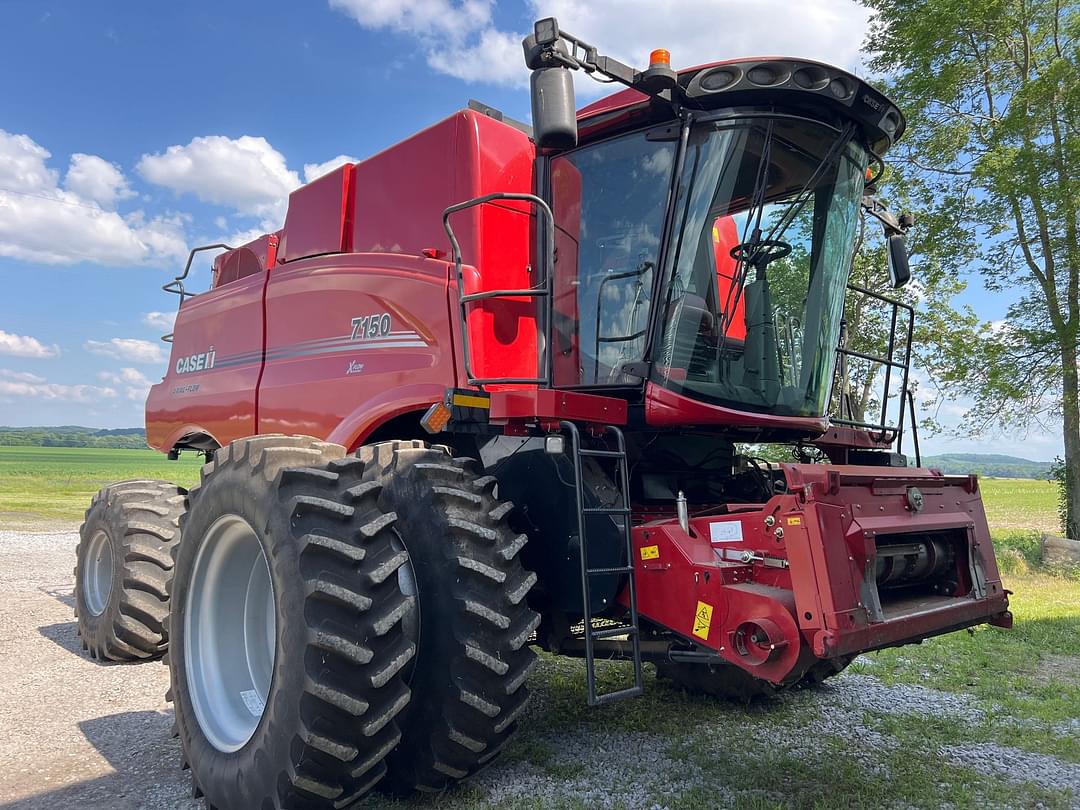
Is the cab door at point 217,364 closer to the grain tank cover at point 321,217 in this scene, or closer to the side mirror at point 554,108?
the grain tank cover at point 321,217

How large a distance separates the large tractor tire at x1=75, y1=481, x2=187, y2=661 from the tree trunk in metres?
13.2

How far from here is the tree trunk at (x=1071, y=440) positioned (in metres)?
13.3

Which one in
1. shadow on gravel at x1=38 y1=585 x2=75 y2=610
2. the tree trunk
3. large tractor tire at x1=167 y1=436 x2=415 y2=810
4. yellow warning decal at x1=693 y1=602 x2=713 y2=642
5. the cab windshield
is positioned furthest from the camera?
the tree trunk

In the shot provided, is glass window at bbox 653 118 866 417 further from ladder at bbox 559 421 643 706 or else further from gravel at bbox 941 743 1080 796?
gravel at bbox 941 743 1080 796

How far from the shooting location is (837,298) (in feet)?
15.5

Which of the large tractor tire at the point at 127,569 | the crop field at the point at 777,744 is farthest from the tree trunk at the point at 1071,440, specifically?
the large tractor tire at the point at 127,569

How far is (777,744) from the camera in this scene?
14.4 ft

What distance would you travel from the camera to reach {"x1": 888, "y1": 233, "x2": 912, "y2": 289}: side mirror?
17.3ft

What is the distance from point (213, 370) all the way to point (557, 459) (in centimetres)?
377

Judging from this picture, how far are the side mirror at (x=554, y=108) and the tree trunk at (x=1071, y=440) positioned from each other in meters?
12.7

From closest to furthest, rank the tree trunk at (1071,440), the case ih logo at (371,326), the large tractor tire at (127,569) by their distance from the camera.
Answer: the case ih logo at (371,326), the large tractor tire at (127,569), the tree trunk at (1071,440)

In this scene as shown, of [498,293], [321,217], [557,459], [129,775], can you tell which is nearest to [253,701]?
[129,775]

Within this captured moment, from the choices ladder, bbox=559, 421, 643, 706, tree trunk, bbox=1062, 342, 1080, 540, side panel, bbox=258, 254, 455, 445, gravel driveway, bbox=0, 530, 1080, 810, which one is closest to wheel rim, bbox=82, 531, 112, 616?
gravel driveway, bbox=0, 530, 1080, 810

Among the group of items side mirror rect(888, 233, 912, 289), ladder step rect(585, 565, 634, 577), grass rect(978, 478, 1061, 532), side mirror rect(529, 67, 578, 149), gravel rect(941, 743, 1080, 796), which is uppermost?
side mirror rect(529, 67, 578, 149)
